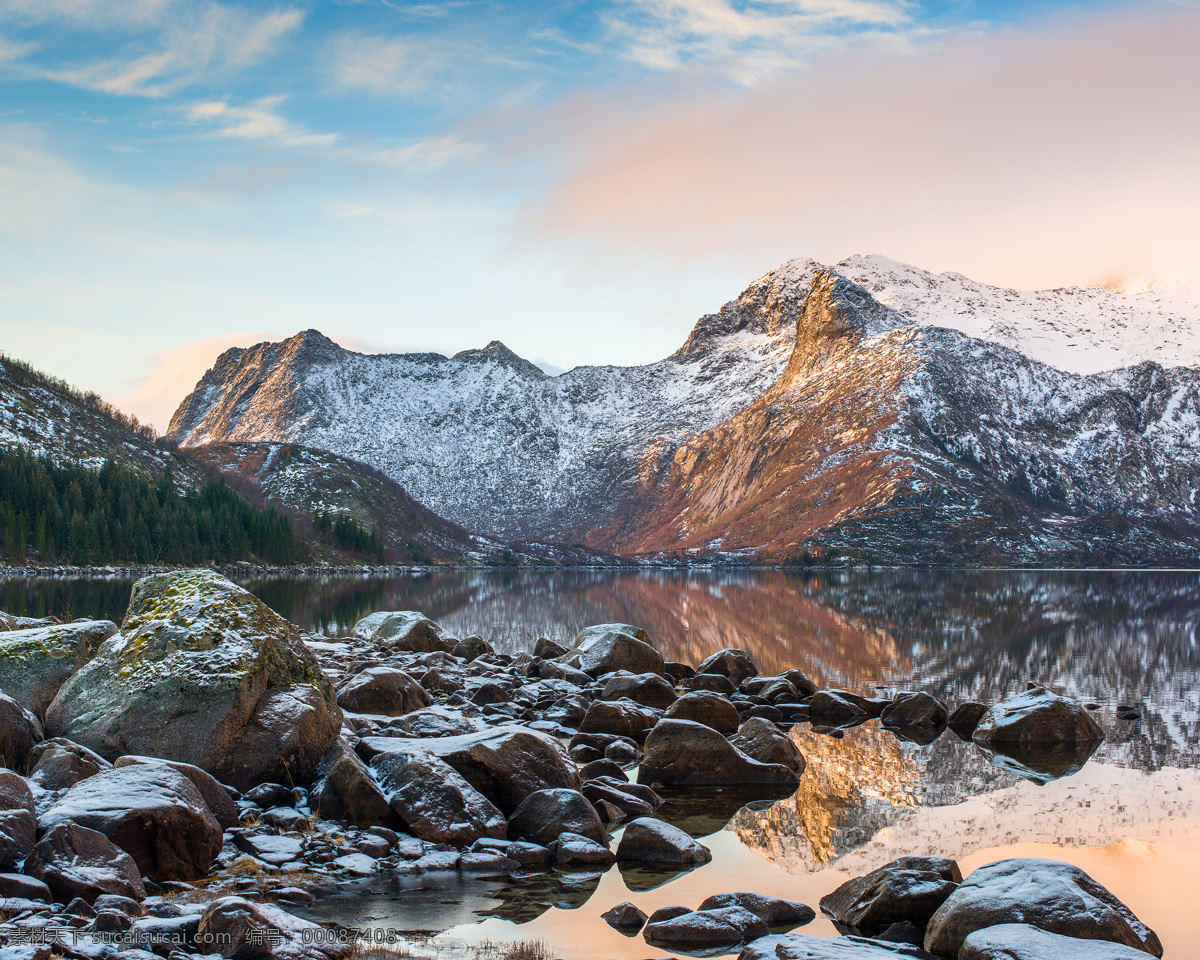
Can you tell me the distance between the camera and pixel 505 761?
17344 millimetres

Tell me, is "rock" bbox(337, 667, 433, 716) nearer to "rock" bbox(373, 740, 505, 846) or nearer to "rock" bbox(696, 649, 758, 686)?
"rock" bbox(373, 740, 505, 846)

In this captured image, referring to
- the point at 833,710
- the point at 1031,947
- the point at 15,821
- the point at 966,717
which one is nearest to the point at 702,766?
the point at 833,710

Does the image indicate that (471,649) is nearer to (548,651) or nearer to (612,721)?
(548,651)

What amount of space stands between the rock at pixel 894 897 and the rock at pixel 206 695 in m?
9.81

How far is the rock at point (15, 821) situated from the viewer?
11.5 m

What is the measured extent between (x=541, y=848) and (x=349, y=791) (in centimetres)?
355

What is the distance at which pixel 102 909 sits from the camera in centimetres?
1053

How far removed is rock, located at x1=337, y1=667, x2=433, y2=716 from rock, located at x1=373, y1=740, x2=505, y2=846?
8.43m

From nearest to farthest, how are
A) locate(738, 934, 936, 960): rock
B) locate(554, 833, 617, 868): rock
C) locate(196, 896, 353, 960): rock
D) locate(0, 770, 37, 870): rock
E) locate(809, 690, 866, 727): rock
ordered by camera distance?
locate(196, 896, 353, 960): rock
locate(738, 934, 936, 960): rock
locate(0, 770, 37, 870): rock
locate(554, 833, 617, 868): rock
locate(809, 690, 866, 727): rock

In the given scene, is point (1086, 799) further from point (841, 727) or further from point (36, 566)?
point (36, 566)

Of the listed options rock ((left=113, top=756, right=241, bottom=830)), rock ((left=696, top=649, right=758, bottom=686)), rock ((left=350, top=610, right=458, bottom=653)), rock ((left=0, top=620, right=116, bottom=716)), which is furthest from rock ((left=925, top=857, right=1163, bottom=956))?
rock ((left=350, top=610, right=458, bottom=653))

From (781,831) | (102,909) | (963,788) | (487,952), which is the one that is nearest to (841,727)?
(963,788)

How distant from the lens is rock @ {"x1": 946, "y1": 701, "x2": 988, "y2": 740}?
→ 2816 centimetres

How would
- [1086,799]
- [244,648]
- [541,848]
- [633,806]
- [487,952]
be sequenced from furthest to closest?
[1086,799], [633,806], [244,648], [541,848], [487,952]
